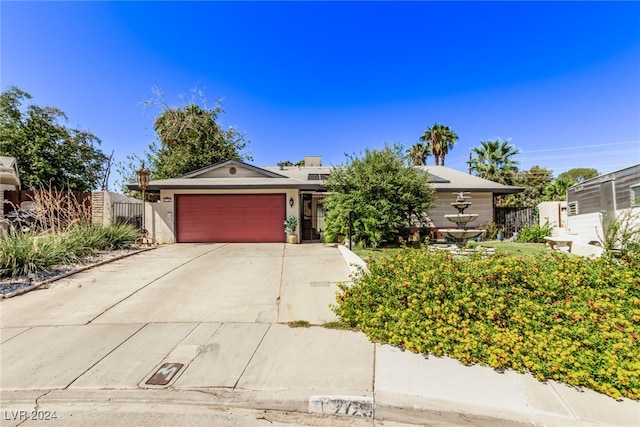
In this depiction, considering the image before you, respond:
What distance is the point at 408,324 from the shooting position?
3.69 m

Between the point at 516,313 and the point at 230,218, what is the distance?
447 inches

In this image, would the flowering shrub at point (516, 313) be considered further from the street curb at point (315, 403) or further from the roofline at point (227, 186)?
the roofline at point (227, 186)

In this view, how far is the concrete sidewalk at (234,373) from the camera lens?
2521mm

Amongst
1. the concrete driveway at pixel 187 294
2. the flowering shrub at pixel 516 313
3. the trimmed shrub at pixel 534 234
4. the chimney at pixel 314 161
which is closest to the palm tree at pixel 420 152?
the chimney at pixel 314 161

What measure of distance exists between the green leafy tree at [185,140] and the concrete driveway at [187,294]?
1420cm

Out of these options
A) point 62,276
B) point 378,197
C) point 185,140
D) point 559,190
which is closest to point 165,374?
point 62,276

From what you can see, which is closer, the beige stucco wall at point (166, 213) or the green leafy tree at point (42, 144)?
the beige stucco wall at point (166, 213)

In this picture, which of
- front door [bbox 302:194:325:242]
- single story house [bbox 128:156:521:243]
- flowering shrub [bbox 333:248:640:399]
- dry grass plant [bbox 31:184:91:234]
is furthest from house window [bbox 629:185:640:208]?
dry grass plant [bbox 31:184:91:234]

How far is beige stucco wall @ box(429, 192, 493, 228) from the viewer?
14578mm

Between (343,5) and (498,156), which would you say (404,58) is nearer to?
(343,5)

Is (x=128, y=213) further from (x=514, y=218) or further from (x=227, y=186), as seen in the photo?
(x=514, y=218)

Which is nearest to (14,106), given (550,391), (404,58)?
(404,58)

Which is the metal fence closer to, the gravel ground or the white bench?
the white bench

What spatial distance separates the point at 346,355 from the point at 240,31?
11.5 metres
